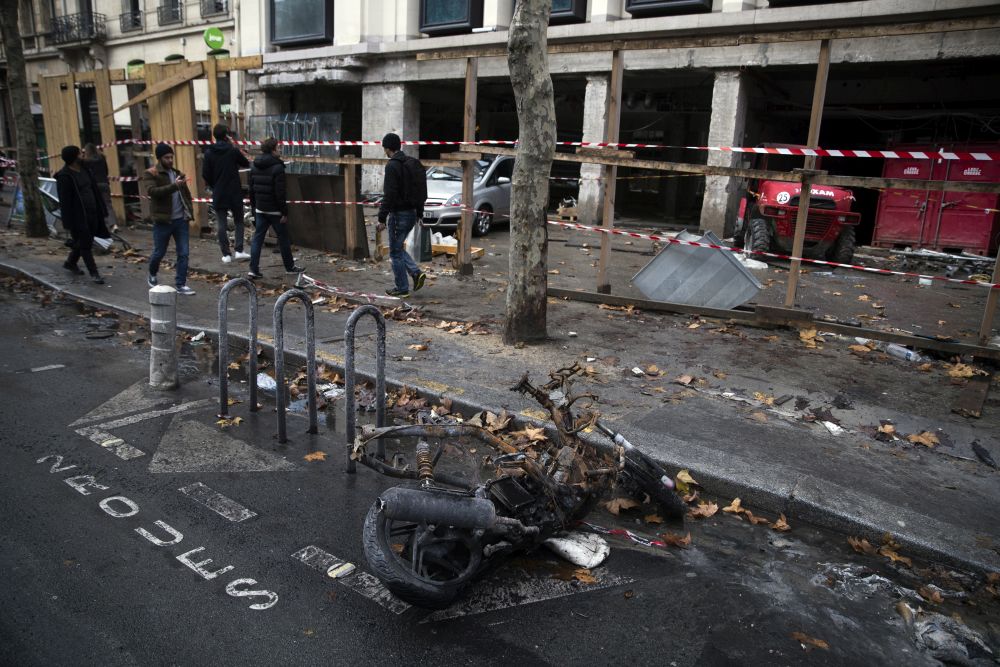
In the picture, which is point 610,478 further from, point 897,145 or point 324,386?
point 897,145

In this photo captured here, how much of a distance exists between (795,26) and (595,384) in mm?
14120

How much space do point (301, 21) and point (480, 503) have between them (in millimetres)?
24637

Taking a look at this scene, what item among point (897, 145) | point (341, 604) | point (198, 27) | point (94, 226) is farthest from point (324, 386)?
point (198, 27)

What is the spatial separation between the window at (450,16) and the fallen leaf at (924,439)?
1930cm

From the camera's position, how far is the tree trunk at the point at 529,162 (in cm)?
664

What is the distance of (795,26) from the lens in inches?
643

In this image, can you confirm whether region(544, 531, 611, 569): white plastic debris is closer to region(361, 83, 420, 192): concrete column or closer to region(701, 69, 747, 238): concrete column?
region(701, 69, 747, 238): concrete column

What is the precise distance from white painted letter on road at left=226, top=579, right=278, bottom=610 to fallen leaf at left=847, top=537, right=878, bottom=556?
312 cm

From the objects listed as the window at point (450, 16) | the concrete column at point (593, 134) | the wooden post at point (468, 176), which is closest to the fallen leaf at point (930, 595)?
the wooden post at point (468, 176)

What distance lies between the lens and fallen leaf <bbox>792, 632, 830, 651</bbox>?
307 cm

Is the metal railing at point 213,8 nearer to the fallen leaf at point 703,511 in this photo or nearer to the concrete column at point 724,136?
the concrete column at point 724,136

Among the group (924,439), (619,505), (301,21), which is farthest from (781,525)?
(301,21)

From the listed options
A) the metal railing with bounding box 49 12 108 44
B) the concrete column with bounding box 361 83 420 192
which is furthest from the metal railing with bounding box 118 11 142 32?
the concrete column with bounding box 361 83 420 192

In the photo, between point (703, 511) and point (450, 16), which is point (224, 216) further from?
point (450, 16)
